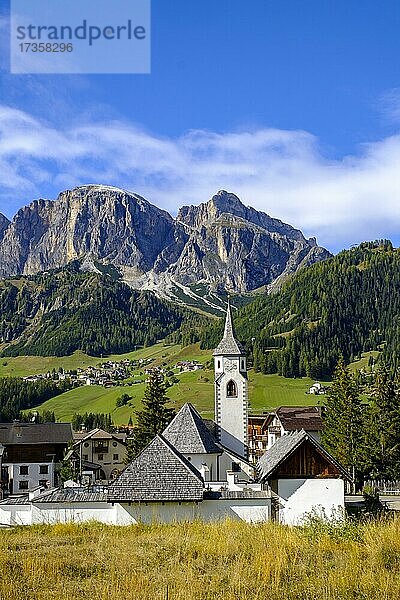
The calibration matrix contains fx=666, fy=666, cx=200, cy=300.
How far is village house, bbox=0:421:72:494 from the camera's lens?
280ft

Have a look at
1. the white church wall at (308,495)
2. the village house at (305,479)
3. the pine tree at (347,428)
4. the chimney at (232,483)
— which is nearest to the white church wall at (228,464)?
the chimney at (232,483)

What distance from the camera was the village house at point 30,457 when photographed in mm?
85312

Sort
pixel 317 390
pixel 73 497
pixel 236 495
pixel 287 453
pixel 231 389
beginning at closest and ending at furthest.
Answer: pixel 236 495, pixel 73 497, pixel 287 453, pixel 231 389, pixel 317 390

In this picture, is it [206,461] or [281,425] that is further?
[281,425]

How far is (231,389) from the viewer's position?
52.6 metres

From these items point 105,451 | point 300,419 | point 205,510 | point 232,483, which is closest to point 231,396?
point 232,483

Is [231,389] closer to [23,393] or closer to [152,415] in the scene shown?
[152,415]

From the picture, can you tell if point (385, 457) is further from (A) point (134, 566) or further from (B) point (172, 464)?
(A) point (134, 566)

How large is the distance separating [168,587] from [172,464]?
17.9m

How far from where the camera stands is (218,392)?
5238 cm

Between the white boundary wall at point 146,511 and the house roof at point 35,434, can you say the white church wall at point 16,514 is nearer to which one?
the white boundary wall at point 146,511

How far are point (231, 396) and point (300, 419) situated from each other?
149ft

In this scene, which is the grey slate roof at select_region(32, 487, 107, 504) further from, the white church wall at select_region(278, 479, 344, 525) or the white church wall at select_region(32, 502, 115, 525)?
the white church wall at select_region(278, 479, 344, 525)

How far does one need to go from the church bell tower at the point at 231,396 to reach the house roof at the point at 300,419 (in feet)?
129
